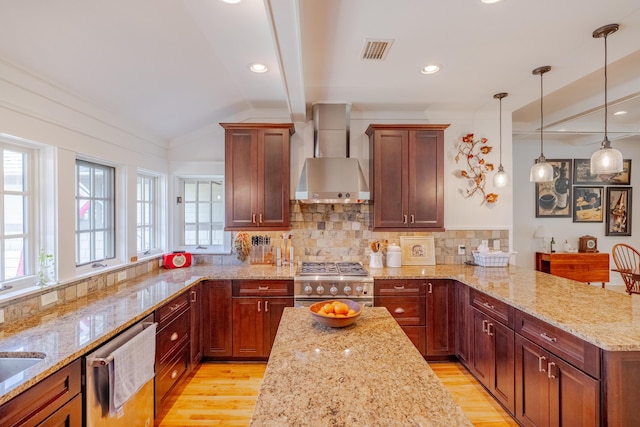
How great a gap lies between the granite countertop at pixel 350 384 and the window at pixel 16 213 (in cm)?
177

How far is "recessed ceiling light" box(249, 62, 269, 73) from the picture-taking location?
255cm

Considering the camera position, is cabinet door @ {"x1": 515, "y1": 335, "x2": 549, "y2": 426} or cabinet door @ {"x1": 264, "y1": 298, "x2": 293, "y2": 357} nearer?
cabinet door @ {"x1": 515, "y1": 335, "x2": 549, "y2": 426}

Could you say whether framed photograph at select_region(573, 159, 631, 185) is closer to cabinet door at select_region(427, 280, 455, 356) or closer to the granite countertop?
cabinet door at select_region(427, 280, 455, 356)

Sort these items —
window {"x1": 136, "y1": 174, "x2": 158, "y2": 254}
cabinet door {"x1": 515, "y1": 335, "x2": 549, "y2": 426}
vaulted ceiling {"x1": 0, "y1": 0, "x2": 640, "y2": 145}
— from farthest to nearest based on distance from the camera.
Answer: window {"x1": 136, "y1": 174, "x2": 158, "y2": 254}
cabinet door {"x1": 515, "y1": 335, "x2": 549, "y2": 426}
vaulted ceiling {"x1": 0, "y1": 0, "x2": 640, "y2": 145}

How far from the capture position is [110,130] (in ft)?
8.69

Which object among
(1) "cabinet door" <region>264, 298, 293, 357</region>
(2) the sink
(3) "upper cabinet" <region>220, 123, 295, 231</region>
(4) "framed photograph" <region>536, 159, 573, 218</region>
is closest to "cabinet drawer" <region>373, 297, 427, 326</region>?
(1) "cabinet door" <region>264, 298, 293, 357</region>

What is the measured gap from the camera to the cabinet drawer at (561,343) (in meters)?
1.54

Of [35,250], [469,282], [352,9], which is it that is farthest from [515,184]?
[35,250]

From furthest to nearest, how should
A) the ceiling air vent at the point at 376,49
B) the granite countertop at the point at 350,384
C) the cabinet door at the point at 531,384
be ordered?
1. the ceiling air vent at the point at 376,49
2. the cabinet door at the point at 531,384
3. the granite countertop at the point at 350,384

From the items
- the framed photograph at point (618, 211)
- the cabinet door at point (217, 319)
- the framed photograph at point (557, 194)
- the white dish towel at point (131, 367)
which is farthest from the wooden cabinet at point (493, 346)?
the framed photograph at point (618, 211)

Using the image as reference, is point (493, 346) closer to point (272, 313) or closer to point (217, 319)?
point (272, 313)

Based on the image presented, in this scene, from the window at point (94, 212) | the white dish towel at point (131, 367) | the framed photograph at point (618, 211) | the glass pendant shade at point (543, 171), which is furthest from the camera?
the framed photograph at point (618, 211)

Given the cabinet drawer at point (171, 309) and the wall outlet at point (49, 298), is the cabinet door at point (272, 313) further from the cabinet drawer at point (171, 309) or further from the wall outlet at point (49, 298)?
the wall outlet at point (49, 298)

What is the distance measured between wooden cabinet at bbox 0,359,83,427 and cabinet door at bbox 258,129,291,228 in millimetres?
2148
